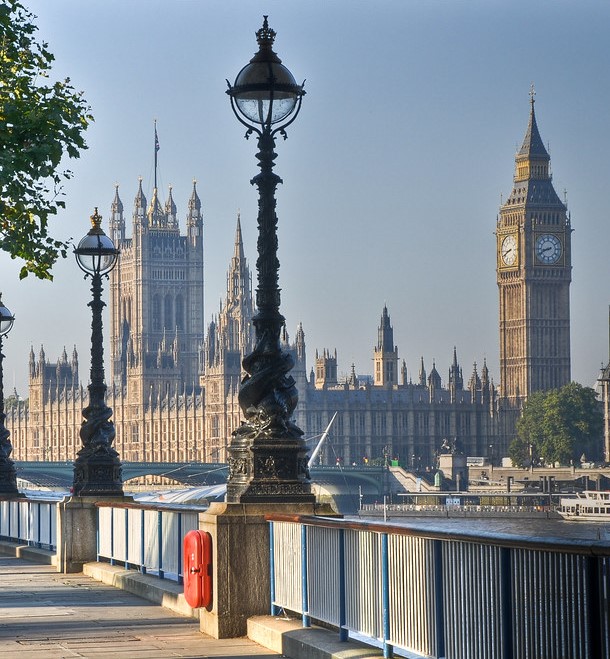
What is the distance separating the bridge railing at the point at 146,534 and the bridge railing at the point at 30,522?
233 cm

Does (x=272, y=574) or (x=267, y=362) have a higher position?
(x=267, y=362)

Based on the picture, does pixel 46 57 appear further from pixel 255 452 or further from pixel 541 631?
pixel 541 631

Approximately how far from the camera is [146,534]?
16.0 meters

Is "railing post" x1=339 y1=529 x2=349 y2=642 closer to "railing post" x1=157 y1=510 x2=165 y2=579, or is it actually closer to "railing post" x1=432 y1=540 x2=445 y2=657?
"railing post" x1=432 y1=540 x2=445 y2=657

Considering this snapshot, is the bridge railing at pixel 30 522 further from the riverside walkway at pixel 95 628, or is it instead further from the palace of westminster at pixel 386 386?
the palace of westminster at pixel 386 386

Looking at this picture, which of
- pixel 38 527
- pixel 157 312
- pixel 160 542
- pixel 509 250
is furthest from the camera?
pixel 157 312

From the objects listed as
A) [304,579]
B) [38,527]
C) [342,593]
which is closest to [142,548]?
[304,579]

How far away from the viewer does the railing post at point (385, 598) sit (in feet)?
31.6

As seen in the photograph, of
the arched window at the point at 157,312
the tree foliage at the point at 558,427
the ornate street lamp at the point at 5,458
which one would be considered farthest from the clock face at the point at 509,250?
the ornate street lamp at the point at 5,458

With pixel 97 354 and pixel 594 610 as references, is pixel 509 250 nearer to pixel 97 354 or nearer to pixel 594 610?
pixel 97 354

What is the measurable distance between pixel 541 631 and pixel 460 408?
488 feet

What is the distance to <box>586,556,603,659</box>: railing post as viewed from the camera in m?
7.06

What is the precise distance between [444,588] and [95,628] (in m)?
4.22

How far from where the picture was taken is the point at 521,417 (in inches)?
5940
